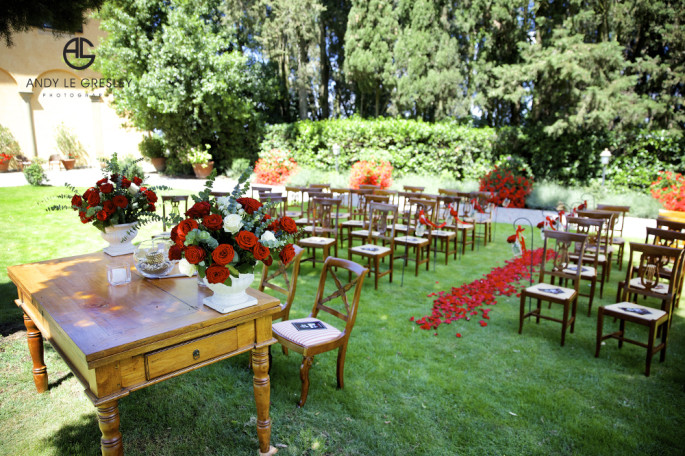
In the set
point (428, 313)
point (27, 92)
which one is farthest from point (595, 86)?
point (27, 92)

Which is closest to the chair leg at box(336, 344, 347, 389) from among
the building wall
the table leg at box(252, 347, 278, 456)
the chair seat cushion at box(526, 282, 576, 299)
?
the table leg at box(252, 347, 278, 456)

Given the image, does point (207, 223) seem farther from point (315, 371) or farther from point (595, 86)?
point (595, 86)

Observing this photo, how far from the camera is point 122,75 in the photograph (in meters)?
15.5

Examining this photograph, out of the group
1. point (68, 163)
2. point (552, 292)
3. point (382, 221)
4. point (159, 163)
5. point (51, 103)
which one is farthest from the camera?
point (159, 163)

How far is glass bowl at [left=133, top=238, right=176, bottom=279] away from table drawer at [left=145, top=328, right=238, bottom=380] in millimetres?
875

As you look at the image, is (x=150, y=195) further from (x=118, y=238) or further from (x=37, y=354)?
(x=37, y=354)

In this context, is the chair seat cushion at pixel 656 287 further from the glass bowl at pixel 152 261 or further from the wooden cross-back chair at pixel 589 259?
the glass bowl at pixel 152 261

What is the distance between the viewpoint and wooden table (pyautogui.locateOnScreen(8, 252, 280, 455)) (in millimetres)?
1808

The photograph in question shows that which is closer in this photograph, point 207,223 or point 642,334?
point 207,223

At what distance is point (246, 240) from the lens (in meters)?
2.06

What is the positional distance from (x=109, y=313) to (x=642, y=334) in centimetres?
496

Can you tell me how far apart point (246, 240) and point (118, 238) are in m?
1.76

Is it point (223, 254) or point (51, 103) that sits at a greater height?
point (51, 103)

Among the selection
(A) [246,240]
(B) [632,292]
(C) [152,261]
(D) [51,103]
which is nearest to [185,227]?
(A) [246,240]
